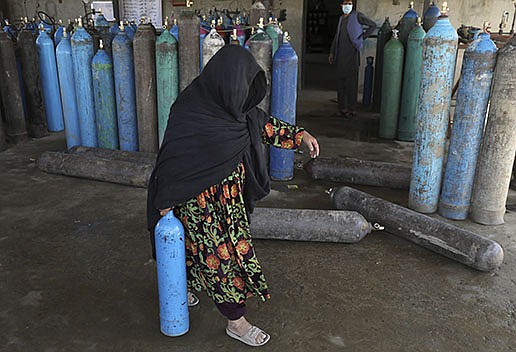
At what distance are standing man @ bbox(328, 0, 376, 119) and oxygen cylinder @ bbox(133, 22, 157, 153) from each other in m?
3.03

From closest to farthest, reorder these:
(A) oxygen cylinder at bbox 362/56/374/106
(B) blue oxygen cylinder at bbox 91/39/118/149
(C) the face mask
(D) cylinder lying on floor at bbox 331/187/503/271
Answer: (D) cylinder lying on floor at bbox 331/187/503/271, (B) blue oxygen cylinder at bbox 91/39/118/149, (C) the face mask, (A) oxygen cylinder at bbox 362/56/374/106

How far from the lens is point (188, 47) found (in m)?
4.25

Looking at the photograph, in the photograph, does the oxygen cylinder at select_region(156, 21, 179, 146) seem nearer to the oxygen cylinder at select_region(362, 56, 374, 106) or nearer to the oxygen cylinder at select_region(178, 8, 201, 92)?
the oxygen cylinder at select_region(178, 8, 201, 92)

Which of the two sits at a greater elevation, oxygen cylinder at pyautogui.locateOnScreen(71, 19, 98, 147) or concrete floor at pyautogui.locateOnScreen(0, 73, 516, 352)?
oxygen cylinder at pyautogui.locateOnScreen(71, 19, 98, 147)

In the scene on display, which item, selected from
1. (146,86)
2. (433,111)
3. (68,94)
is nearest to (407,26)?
(433,111)

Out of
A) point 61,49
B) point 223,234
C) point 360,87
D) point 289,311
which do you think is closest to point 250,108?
point 223,234

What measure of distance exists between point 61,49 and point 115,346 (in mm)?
3781

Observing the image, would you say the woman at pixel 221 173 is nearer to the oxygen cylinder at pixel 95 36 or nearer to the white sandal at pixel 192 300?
the white sandal at pixel 192 300

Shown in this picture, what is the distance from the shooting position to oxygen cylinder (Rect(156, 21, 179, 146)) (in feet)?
14.1

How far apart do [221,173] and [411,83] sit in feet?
13.4

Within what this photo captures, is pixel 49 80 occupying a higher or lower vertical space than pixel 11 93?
higher

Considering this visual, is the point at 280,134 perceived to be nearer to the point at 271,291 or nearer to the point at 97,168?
the point at 271,291

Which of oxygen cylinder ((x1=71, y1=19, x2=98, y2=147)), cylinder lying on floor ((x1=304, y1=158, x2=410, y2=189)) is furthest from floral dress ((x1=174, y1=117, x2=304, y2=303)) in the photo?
oxygen cylinder ((x1=71, y1=19, x2=98, y2=147))

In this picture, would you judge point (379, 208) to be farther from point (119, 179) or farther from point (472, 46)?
point (119, 179)
